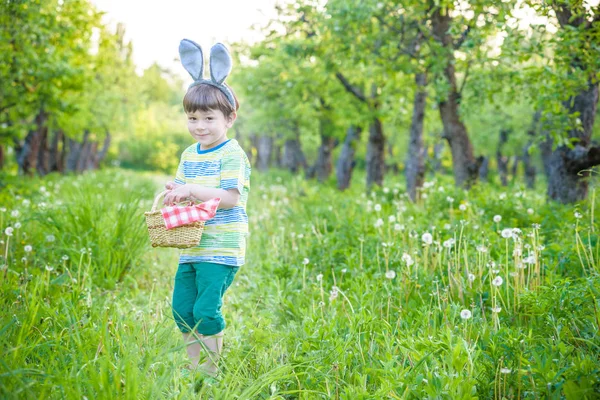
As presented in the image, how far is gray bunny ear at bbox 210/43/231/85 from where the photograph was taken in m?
3.36

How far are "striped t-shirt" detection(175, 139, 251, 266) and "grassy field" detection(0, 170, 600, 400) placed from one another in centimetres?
51

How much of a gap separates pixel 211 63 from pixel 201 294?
5.09 feet

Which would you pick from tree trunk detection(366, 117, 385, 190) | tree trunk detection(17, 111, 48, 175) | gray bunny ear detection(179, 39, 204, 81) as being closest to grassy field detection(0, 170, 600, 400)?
gray bunny ear detection(179, 39, 204, 81)

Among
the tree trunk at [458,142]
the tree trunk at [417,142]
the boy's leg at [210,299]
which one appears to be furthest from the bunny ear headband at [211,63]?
the tree trunk at [417,142]

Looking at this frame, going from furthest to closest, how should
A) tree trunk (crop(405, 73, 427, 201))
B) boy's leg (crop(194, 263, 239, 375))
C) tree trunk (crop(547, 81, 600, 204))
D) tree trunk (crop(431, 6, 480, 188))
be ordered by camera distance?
tree trunk (crop(405, 73, 427, 201)) < tree trunk (crop(431, 6, 480, 188)) < tree trunk (crop(547, 81, 600, 204)) < boy's leg (crop(194, 263, 239, 375))

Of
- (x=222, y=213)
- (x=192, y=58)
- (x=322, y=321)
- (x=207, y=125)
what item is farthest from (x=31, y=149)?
(x=322, y=321)

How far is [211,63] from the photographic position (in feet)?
11.1

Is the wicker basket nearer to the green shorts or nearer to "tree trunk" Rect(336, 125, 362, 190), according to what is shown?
the green shorts

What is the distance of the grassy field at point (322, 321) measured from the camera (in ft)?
8.26

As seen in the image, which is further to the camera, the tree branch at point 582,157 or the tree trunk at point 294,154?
the tree trunk at point 294,154

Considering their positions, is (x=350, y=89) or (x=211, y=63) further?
(x=350, y=89)

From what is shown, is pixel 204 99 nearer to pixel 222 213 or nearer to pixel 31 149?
pixel 222 213

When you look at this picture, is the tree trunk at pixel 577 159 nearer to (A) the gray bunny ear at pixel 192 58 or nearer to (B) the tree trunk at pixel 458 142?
(B) the tree trunk at pixel 458 142

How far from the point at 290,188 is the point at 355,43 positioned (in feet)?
25.6
